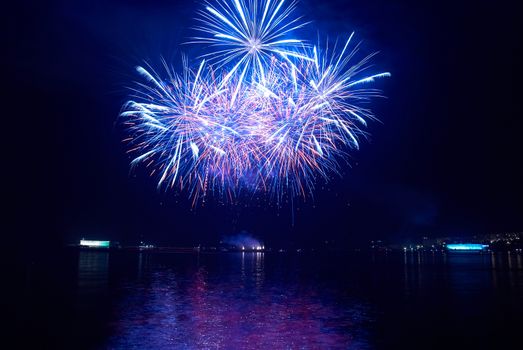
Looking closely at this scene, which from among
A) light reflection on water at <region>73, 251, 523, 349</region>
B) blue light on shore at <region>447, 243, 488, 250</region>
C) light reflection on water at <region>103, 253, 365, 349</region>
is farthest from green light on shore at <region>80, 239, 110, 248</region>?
light reflection on water at <region>103, 253, 365, 349</region>

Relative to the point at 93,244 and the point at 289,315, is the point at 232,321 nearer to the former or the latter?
the point at 289,315

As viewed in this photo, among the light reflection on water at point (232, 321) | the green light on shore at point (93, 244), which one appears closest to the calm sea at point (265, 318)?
the light reflection on water at point (232, 321)

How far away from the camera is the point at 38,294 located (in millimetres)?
20562

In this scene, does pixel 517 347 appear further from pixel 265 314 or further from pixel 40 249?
pixel 40 249

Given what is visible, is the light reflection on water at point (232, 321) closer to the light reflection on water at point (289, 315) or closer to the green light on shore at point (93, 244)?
the light reflection on water at point (289, 315)

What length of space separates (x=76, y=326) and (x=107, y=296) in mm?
6999

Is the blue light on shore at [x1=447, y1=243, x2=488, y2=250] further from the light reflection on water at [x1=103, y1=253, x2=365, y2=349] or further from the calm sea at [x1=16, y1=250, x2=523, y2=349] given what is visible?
the light reflection on water at [x1=103, y1=253, x2=365, y2=349]

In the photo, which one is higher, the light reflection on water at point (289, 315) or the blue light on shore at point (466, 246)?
the blue light on shore at point (466, 246)

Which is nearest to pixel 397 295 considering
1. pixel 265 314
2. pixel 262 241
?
pixel 265 314


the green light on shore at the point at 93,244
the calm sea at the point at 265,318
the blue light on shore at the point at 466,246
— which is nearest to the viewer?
the calm sea at the point at 265,318

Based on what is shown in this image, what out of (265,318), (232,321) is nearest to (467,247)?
(265,318)

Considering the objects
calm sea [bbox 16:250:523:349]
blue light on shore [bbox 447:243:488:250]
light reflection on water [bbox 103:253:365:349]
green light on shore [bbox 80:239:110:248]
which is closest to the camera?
light reflection on water [bbox 103:253:365:349]

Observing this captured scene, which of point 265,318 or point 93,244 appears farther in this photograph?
point 93,244

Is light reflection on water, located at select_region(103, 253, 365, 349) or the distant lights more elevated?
the distant lights
